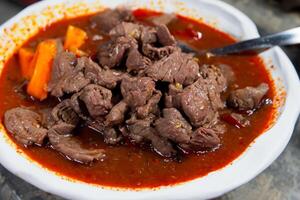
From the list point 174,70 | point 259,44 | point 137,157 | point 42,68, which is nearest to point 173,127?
point 137,157

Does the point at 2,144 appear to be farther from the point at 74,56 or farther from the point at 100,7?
the point at 100,7

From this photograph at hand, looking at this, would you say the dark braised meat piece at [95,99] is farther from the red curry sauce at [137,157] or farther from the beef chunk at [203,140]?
the beef chunk at [203,140]

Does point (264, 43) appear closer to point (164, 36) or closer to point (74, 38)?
point (164, 36)

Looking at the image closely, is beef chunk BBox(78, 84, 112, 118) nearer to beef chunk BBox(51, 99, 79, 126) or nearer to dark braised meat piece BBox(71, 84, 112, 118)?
dark braised meat piece BBox(71, 84, 112, 118)

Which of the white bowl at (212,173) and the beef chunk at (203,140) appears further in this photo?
the beef chunk at (203,140)

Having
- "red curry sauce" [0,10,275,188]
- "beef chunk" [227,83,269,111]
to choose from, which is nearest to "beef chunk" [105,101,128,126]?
"red curry sauce" [0,10,275,188]

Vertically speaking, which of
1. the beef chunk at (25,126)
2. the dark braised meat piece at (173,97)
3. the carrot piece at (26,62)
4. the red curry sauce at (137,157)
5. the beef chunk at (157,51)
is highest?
the beef chunk at (157,51)

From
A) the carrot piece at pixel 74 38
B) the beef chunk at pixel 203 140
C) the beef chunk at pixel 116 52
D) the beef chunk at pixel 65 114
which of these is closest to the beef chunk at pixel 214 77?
the beef chunk at pixel 203 140
